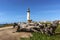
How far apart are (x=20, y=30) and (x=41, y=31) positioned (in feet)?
8.53

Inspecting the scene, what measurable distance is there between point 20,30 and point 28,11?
14420mm

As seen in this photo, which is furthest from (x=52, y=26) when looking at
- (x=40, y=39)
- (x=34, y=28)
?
(x=40, y=39)

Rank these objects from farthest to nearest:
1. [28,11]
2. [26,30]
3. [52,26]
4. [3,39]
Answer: [28,11]
[52,26]
[26,30]
[3,39]

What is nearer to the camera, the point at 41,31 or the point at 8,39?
the point at 8,39

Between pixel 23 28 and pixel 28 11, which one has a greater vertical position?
pixel 28 11

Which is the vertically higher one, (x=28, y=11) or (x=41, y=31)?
(x=28, y=11)

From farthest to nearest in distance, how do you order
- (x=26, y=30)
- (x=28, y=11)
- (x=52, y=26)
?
(x=28, y=11)
(x=52, y=26)
(x=26, y=30)

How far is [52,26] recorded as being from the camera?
75.7 feet

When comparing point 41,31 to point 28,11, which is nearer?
point 41,31

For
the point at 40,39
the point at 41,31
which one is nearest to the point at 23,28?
the point at 41,31

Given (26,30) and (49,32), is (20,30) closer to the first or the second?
(26,30)

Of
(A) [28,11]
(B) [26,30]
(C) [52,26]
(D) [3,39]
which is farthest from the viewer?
(A) [28,11]

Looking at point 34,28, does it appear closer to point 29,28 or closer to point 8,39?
point 29,28

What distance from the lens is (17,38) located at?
1661 centimetres
